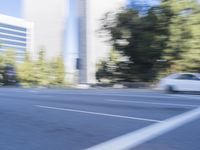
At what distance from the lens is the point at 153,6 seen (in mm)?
38938

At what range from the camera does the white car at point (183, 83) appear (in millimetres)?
26156

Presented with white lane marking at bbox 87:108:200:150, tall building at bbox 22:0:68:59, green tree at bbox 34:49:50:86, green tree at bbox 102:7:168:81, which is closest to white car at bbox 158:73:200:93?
green tree at bbox 102:7:168:81

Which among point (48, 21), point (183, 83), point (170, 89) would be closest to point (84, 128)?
point (183, 83)

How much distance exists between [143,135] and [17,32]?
298 ft

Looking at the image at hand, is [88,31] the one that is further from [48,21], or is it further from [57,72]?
[48,21]

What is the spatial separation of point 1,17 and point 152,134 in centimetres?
8937

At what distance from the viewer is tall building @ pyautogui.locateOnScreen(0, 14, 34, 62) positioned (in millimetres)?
93125

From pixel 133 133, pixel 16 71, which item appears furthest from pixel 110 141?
pixel 16 71

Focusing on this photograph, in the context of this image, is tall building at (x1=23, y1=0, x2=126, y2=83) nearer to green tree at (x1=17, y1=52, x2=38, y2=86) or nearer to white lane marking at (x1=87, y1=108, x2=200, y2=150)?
green tree at (x1=17, y1=52, x2=38, y2=86)

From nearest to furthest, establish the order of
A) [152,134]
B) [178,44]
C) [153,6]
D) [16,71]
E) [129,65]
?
[152,134] < [178,44] < [153,6] < [129,65] < [16,71]

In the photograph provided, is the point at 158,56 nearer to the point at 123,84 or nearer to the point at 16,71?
the point at 123,84

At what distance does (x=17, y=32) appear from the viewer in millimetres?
96312

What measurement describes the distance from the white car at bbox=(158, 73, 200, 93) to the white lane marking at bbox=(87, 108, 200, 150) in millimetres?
15507

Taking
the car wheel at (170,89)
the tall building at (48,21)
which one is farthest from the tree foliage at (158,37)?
the tall building at (48,21)
